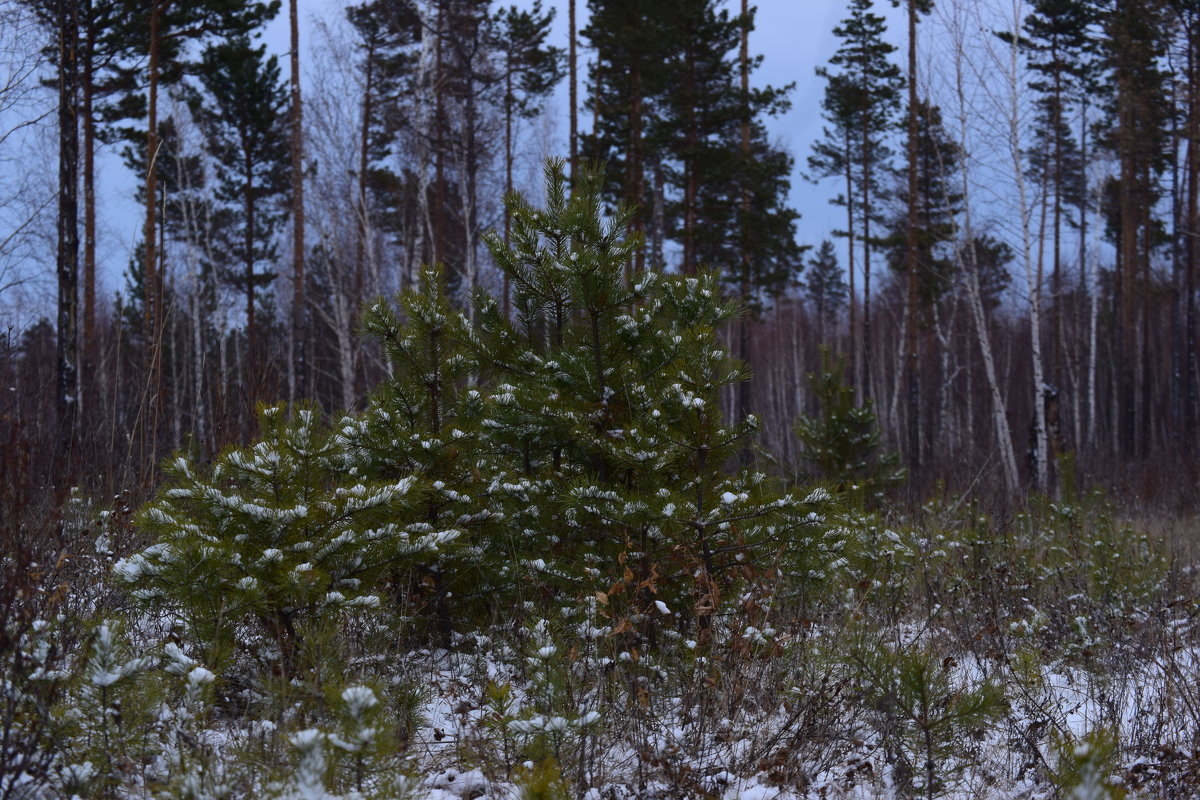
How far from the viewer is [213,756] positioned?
A: 2.61 m

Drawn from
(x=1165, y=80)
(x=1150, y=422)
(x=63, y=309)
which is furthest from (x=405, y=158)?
(x=1150, y=422)

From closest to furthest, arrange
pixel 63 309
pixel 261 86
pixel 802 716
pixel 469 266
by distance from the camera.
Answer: pixel 802 716 < pixel 63 309 < pixel 469 266 < pixel 261 86

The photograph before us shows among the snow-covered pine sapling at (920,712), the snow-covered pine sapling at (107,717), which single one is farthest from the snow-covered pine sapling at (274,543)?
the snow-covered pine sapling at (920,712)

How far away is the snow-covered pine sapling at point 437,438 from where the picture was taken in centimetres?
406

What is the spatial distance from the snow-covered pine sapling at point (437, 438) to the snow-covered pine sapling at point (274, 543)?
0.47 meters

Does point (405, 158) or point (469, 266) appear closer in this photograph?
point (469, 266)

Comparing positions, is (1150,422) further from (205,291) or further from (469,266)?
(205,291)

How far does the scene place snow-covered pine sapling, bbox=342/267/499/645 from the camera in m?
4.06

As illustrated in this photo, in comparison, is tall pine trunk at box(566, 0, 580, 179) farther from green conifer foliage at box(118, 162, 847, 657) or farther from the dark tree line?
green conifer foliage at box(118, 162, 847, 657)

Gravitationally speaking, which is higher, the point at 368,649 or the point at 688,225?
the point at 688,225

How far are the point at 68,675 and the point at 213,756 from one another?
524mm

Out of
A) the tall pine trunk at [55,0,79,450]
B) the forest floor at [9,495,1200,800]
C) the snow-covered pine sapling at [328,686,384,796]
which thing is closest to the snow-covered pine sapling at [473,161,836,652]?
the forest floor at [9,495,1200,800]

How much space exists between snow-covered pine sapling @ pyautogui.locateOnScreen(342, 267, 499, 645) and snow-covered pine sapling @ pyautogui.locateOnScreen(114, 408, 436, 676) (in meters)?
0.47

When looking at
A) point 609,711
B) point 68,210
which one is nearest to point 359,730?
point 609,711
